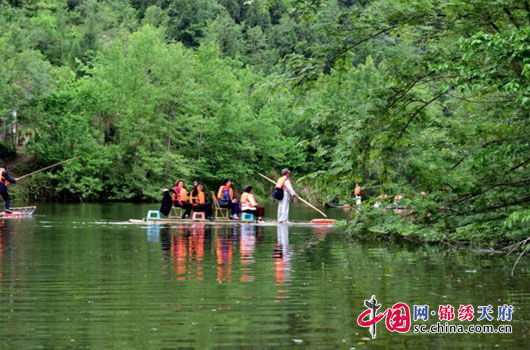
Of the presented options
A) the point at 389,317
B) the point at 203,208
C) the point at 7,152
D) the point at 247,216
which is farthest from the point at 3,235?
the point at 7,152

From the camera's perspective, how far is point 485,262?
17.4 metres

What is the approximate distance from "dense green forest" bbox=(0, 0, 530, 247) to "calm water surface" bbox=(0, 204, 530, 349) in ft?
5.48

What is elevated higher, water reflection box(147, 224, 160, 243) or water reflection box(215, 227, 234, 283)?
water reflection box(147, 224, 160, 243)

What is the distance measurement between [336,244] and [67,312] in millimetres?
11999

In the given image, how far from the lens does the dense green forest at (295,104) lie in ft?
63.2

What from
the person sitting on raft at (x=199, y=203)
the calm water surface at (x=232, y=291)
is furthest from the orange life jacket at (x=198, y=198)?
the calm water surface at (x=232, y=291)

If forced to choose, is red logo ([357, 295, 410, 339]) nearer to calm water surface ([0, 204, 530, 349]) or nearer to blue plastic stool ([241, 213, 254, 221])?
calm water surface ([0, 204, 530, 349])

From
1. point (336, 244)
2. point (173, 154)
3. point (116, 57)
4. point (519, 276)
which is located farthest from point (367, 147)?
point (116, 57)

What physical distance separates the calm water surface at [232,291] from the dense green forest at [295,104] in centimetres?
167

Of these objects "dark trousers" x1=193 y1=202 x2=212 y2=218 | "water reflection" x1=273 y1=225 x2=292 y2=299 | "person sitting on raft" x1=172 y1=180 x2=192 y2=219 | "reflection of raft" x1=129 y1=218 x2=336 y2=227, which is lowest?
"water reflection" x1=273 y1=225 x2=292 y2=299

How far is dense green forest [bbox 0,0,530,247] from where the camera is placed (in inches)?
758

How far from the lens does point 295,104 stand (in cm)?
2055

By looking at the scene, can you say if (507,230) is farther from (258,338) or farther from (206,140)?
(206,140)

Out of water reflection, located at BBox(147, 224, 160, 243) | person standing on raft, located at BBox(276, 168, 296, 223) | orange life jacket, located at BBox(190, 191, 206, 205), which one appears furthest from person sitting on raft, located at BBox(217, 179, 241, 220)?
water reflection, located at BBox(147, 224, 160, 243)
